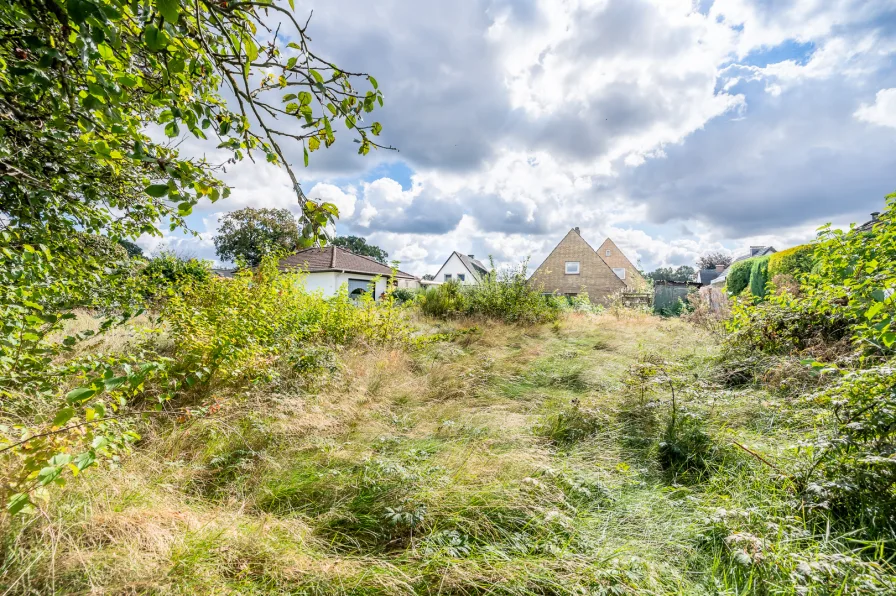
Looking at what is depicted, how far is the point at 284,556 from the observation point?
1.78 m

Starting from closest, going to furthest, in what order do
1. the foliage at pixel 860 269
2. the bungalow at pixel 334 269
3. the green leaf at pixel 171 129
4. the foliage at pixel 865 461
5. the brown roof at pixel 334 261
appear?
the green leaf at pixel 171 129 < the foliage at pixel 865 461 < the foliage at pixel 860 269 < the bungalow at pixel 334 269 < the brown roof at pixel 334 261

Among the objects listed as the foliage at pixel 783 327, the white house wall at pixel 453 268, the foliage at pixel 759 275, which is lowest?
the foliage at pixel 783 327

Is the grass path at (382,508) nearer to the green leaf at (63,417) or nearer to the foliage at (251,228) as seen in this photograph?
the green leaf at (63,417)

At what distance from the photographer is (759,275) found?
1376 cm

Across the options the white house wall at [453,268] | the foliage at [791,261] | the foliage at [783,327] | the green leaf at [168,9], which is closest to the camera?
the green leaf at [168,9]

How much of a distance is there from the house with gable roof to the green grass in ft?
74.9

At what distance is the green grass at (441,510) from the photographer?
1.61 metres

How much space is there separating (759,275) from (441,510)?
16821mm

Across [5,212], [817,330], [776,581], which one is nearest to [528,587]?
[776,581]

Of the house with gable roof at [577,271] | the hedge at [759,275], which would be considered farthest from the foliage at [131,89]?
the house with gable roof at [577,271]

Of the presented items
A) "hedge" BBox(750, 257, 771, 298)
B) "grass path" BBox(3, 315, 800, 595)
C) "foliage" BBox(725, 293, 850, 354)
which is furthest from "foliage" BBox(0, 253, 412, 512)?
"hedge" BBox(750, 257, 771, 298)

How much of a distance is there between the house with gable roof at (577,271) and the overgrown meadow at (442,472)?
21.8 meters

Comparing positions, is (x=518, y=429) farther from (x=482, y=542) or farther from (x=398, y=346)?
(x=398, y=346)

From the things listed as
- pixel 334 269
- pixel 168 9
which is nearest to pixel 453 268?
pixel 334 269
